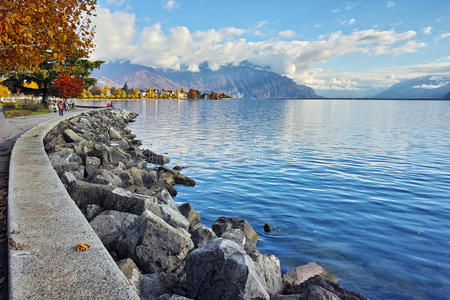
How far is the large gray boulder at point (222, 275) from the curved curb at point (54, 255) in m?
1.22

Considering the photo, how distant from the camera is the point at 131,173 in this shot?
484 inches

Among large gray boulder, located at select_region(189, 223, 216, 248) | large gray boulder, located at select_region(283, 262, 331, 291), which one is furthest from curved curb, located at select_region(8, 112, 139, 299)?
large gray boulder, located at select_region(283, 262, 331, 291)

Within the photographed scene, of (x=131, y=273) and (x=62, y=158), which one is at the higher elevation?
(x=62, y=158)

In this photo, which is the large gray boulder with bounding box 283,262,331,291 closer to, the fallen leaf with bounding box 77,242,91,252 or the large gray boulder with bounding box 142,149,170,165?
the fallen leaf with bounding box 77,242,91,252

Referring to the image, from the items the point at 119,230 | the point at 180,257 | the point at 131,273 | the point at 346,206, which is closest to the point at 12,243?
the point at 131,273

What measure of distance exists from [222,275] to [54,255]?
6.81 ft

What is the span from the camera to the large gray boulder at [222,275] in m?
4.07

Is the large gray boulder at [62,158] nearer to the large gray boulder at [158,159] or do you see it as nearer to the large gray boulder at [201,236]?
the large gray boulder at [201,236]

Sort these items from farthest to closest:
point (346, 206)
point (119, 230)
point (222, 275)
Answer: point (346, 206) < point (119, 230) < point (222, 275)

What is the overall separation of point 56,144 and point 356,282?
486 inches

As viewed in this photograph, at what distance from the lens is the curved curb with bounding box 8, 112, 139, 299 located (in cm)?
311

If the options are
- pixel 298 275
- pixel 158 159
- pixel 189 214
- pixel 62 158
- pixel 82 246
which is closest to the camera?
pixel 82 246

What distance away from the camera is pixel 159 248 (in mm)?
5363

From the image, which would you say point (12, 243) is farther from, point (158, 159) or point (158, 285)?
point (158, 159)
